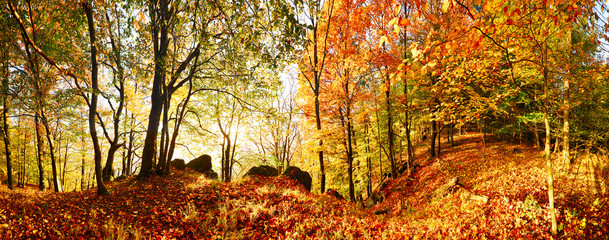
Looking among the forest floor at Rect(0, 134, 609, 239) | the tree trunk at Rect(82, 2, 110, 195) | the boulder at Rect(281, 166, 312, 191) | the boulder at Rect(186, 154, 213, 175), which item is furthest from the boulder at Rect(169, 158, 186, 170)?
the tree trunk at Rect(82, 2, 110, 195)

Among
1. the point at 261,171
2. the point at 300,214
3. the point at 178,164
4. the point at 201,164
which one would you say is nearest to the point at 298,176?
the point at 261,171

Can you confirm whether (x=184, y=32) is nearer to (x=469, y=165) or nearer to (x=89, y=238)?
(x=89, y=238)

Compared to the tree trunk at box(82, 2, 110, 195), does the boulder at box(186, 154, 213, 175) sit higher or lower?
lower

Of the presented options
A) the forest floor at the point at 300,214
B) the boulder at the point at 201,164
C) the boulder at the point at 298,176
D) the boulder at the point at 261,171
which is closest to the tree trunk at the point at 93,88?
the forest floor at the point at 300,214

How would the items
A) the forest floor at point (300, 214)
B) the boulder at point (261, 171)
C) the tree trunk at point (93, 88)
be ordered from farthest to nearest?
the boulder at point (261, 171) → the tree trunk at point (93, 88) → the forest floor at point (300, 214)

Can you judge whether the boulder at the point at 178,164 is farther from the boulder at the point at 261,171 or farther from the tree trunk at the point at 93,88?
the tree trunk at the point at 93,88

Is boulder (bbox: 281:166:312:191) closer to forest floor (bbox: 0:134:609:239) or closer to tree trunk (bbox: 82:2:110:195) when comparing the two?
forest floor (bbox: 0:134:609:239)

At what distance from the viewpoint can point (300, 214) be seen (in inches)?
241

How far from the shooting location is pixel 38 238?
4.16 m

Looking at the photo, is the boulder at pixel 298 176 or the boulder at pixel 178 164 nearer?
the boulder at pixel 298 176

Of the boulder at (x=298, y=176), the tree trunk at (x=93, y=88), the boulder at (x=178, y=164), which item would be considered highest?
the tree trunk at (x=93, y=88)

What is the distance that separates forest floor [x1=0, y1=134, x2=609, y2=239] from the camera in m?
4.89

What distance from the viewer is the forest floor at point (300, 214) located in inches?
193

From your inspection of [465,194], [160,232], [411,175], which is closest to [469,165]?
[411,175]
